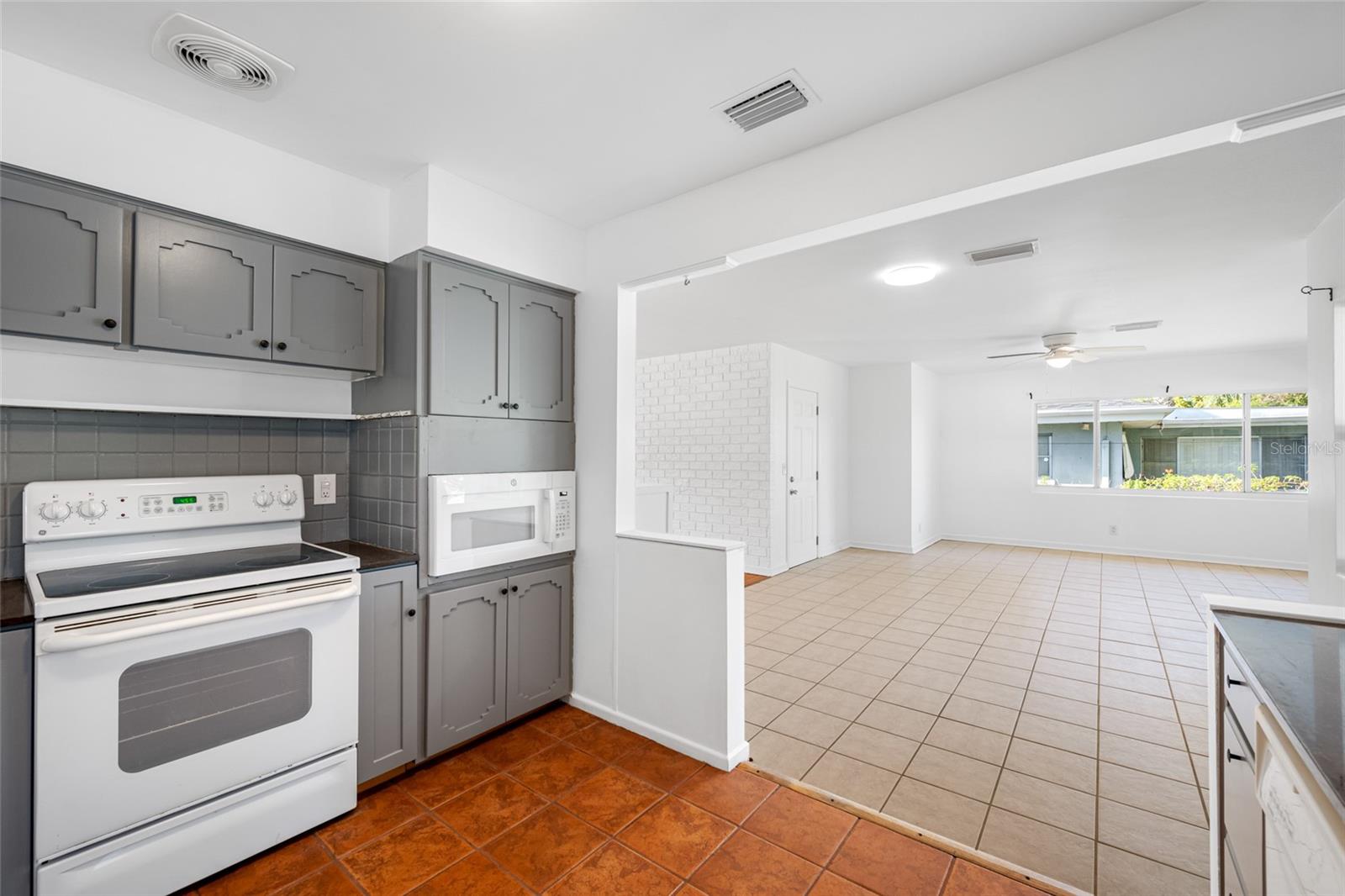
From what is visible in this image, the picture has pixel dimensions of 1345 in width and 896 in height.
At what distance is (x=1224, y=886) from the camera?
1.46 m

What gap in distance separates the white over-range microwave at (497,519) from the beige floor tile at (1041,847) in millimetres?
2137

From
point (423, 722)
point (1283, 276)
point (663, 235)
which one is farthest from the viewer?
point (1283, 276)

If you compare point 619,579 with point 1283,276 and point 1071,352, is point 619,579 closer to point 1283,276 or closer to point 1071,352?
point 1283,276

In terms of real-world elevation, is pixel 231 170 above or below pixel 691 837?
above

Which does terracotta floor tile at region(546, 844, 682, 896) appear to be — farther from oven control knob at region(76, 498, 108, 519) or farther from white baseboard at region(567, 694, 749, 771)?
oven control knob at region(76, 498, 108, 519)

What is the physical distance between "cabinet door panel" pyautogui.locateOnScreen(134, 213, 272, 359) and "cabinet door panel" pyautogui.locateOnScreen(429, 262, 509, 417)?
0.62 metres

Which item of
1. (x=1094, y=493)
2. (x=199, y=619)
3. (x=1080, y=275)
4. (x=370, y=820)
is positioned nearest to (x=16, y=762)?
(x=199, y=619)

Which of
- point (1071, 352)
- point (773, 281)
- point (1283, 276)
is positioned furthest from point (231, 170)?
point (1071, 352)

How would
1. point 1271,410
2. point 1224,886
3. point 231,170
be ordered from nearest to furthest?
point 1224,886, point 231,170, point 1271,410

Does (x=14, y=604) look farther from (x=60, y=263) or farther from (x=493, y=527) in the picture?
(x=493, y=527)

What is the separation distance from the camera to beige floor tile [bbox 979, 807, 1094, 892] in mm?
1872

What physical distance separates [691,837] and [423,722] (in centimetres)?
120

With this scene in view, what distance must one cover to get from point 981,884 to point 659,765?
1236mm

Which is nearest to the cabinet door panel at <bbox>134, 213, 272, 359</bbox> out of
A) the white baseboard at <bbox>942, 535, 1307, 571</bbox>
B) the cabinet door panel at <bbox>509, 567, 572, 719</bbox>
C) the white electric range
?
the white electric range
